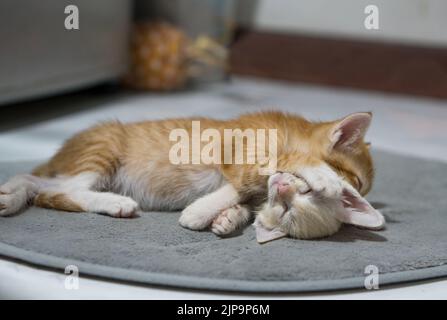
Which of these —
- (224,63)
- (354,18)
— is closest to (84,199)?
(224,63)

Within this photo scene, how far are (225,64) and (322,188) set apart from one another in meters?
Answer: 2.08

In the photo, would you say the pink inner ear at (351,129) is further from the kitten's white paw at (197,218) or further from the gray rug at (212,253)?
the kitten's white paw at (197,218)

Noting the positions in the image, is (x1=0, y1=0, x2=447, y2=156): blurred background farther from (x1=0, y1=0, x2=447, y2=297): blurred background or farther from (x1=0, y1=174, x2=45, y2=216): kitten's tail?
(x1=0, y1=174, x2=45, y2=216): kitten's tail

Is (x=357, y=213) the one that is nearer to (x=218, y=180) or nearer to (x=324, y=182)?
(x=324, y=182)

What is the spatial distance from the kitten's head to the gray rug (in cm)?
A: 4

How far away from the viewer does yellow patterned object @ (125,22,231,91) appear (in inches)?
113

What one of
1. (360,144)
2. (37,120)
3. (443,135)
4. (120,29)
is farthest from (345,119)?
(120,29)

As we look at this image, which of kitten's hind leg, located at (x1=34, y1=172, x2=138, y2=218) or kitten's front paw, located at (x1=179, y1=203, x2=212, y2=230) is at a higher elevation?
kitten's hind leg, located at (x1=34, y1=172, x2=138, y2=218)

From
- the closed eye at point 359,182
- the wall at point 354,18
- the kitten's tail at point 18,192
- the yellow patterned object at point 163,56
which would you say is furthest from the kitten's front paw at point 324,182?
the wall at point 354,18

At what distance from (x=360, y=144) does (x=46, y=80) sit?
54.2 inches

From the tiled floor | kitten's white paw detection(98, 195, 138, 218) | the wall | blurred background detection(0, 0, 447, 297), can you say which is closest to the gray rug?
kitten's white paw detection(98, 195, 138, 218)

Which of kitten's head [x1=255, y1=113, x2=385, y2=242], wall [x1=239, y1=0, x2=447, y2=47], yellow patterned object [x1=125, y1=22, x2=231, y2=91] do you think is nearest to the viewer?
kitten's head [x1=255, y1=113, x2=385, y2=242]

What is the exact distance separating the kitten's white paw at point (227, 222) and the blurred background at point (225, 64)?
0.93m
